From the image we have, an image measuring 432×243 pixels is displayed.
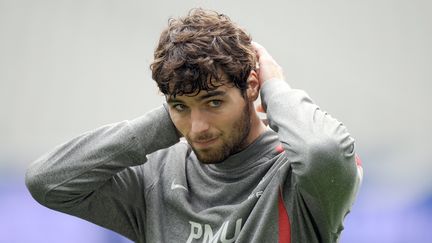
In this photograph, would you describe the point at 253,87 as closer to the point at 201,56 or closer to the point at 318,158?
the point at 201,56

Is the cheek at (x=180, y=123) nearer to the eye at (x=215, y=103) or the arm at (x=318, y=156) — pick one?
the eye at (x=215, y=103)

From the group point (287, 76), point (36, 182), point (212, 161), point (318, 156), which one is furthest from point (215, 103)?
point (287, 76)

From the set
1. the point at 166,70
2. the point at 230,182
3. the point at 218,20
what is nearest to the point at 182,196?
the point at 230,182

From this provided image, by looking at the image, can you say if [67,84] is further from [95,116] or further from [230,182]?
[230,182]

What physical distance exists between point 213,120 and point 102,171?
0.32m

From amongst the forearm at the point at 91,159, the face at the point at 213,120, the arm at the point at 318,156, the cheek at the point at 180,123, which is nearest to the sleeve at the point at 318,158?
the arm at the point at 318,156

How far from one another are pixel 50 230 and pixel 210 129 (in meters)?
1.87

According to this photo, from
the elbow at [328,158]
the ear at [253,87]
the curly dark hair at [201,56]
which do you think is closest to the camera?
the elbow at [328,158]

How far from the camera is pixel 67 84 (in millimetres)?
3578

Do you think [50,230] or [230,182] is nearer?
[230,182]

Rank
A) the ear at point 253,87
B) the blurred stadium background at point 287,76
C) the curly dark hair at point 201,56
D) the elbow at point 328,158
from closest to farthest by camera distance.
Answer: the elbow at point 328,158 < the curly dark hair at point 201,56 < the ear at point 253,87 < the blurred stadium background at point 287,76

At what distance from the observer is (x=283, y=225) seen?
5.46ft

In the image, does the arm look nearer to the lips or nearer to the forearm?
the lips

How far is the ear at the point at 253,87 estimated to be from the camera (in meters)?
1.82
